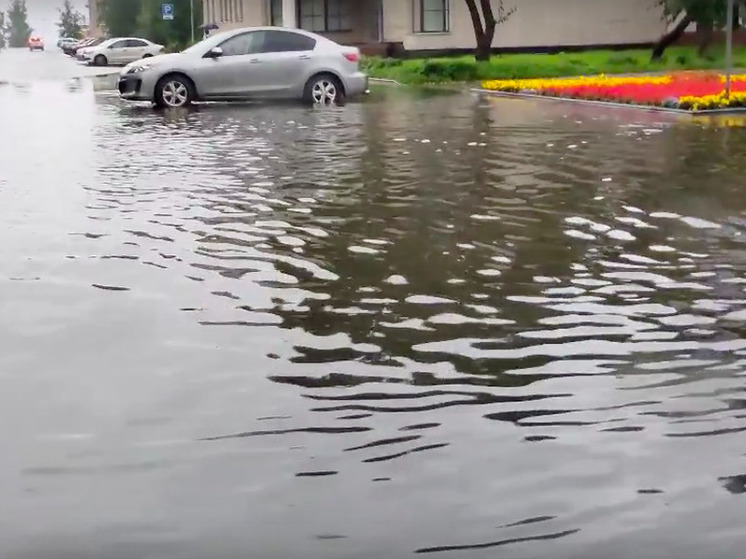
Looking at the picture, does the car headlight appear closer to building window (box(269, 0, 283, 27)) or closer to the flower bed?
the flower bed

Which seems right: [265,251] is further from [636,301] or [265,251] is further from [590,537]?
[590,537]

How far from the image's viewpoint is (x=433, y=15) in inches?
1778

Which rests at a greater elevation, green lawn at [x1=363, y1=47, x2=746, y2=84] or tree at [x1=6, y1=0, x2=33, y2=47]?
tree at [x1=6, y1=0, x2=33, y2=47]

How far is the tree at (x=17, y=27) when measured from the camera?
194m

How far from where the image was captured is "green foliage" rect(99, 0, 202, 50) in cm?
7006

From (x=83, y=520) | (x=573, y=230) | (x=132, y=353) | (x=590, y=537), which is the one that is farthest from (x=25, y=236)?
(x=590, y=537)

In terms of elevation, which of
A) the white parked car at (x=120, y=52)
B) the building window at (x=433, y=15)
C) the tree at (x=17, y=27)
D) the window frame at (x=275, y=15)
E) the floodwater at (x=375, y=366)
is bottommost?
the floodwater at (x=375, y=366)

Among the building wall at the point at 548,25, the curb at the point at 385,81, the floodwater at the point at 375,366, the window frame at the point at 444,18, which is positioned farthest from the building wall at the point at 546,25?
the floodwater at the point at 375,366

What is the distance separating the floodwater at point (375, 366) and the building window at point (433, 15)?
33659 millimetres

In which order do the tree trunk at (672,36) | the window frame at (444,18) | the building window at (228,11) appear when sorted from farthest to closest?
the building window at (228,11)
the window frame at (444,18)
the tree trunk at (672,36)

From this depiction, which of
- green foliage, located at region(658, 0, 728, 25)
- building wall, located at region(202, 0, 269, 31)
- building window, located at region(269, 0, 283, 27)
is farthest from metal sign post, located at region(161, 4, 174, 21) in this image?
green foliage, located at region(658, 0, 728, 25)

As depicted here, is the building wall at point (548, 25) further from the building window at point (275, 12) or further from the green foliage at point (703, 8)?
the green foliage at point (703, 8)

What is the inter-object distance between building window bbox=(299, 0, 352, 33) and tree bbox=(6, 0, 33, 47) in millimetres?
153054

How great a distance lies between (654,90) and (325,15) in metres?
29.5
